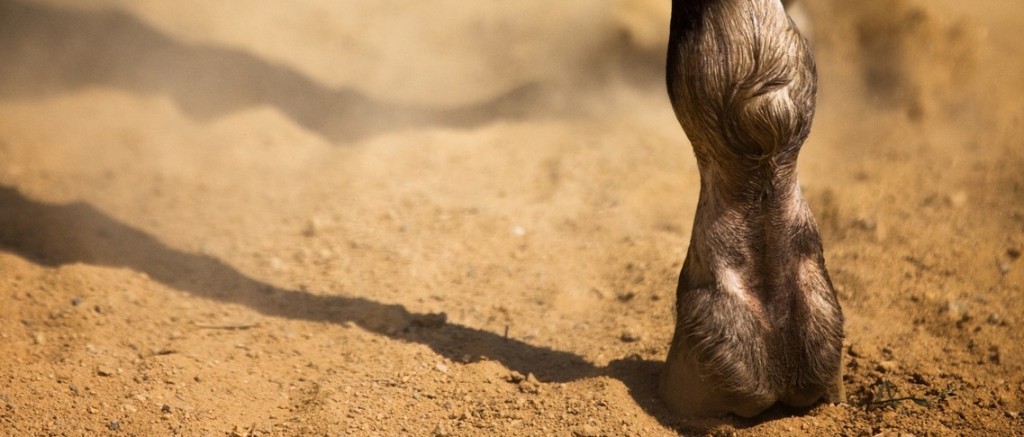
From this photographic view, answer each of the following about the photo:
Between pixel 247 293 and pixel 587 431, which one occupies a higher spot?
pixel 247 293

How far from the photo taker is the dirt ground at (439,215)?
9.89 ft

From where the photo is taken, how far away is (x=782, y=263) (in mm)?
2748

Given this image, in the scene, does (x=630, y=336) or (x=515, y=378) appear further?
(x=630, y=336)

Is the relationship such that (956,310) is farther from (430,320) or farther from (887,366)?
(430,320)

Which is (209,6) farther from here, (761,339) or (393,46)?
(761,339)

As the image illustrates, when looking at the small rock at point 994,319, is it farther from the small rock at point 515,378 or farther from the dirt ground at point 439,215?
the small rock at point 515,378

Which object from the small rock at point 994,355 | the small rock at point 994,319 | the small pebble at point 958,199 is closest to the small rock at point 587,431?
the small rock at point 994,355

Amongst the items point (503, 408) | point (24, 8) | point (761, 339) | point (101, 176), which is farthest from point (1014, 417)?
point (24, 8)

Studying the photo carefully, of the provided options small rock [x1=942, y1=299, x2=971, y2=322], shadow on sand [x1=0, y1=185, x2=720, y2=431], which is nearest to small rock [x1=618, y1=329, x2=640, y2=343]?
shadow on sand [x1=0, y1=185, x2=720, y2=431]

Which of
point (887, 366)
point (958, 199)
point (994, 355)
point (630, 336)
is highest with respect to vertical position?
point (958, 199)

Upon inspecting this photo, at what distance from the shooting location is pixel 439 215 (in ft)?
15.4

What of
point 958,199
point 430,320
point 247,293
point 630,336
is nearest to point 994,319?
point 958,199

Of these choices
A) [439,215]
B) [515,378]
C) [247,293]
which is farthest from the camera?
[439,215]

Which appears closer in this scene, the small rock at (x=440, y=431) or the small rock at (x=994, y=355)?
the small rock at (x=440, y=431)
